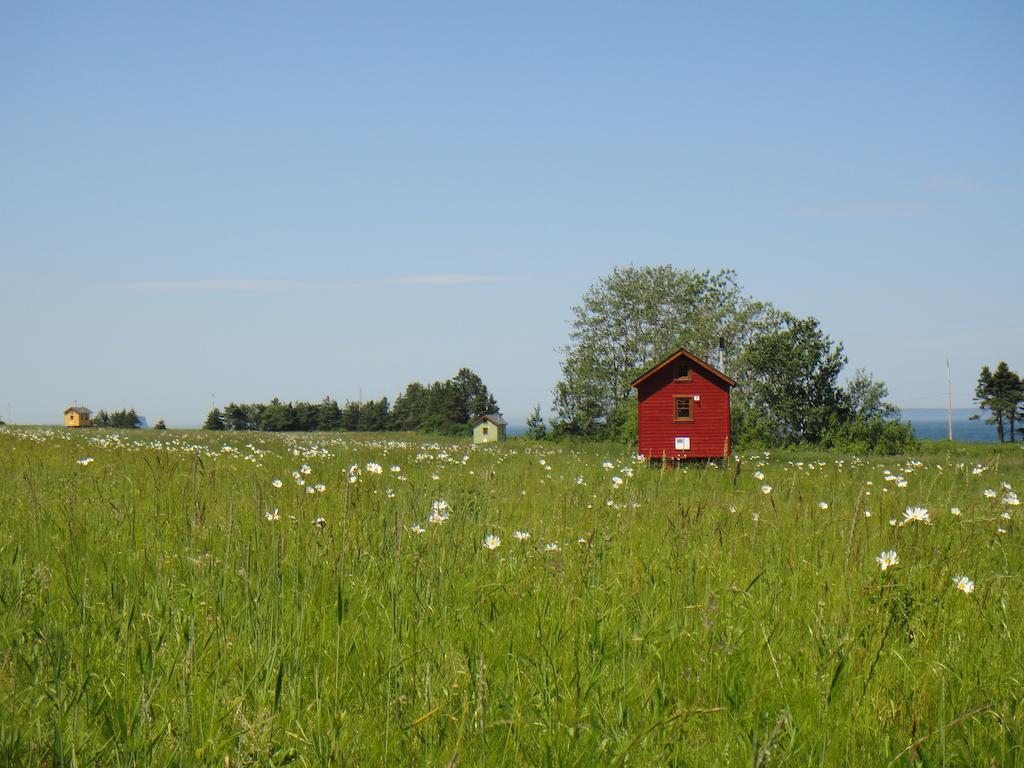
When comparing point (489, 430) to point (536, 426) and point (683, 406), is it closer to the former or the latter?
point (536, 426)

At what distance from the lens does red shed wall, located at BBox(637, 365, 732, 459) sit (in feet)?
93.4

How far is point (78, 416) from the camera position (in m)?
110

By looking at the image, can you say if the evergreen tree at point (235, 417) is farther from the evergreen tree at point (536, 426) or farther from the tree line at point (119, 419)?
the evergreen tree at point (536, 426)

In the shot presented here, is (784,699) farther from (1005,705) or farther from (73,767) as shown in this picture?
(73,767)

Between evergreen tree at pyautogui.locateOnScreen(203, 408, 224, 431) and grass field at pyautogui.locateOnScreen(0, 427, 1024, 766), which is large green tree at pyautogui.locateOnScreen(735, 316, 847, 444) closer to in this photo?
grass field at pyautogui.locateOnScreen(0, 427, 1024, 766)

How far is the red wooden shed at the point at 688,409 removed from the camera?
28.5m

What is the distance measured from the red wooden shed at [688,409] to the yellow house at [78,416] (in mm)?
102919

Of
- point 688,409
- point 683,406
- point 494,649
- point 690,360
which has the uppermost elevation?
point 690,360

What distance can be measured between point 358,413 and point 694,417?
92.6 meters

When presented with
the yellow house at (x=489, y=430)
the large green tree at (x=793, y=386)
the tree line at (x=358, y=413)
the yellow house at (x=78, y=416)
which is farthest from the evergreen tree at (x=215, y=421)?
the large green tree at (x=793, y=386)

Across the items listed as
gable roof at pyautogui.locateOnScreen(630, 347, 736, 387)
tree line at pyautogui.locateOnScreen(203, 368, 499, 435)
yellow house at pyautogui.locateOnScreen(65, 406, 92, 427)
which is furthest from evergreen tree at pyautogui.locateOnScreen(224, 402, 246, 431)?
gable roof at pyautogui.locateOnScreen(630, 347, 736, 387)

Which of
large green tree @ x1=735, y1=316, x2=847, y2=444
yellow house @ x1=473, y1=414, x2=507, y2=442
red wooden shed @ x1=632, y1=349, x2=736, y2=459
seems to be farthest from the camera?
yellow house @ x1=473, y1=414, x2=507, y2=442

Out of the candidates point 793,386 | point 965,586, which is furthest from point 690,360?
point 965,586

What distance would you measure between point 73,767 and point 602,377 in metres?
52.2
